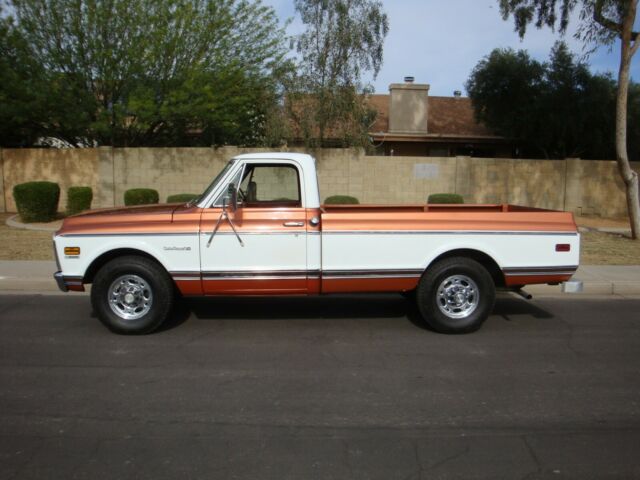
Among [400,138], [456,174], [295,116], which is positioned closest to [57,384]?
[295,116]

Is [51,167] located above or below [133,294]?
above

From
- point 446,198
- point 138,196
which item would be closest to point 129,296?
point 138,196

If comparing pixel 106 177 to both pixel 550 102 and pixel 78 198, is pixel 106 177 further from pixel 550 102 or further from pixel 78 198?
pixel 550 102

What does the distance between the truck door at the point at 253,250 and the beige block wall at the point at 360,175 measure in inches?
459

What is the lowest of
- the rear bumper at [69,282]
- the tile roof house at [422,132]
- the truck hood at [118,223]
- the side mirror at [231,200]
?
the rear bumper at [69,282]

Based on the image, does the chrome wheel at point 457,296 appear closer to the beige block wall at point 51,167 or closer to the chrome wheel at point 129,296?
the chrome wheel at point 129,296

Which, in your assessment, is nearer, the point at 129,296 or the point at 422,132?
the point at 129,296

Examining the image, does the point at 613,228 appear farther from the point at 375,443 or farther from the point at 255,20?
the point at 375,443

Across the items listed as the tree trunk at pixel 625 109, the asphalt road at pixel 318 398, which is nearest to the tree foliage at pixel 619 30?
the tree trunk at pixel 625 109

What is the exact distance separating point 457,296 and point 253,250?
2381 mm

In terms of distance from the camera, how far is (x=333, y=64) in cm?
1733

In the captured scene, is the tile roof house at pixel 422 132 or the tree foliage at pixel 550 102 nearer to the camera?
the tree foliage at pixel 550 102

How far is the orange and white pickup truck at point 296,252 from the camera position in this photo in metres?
6.53

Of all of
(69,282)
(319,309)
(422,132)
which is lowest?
(319,309)
